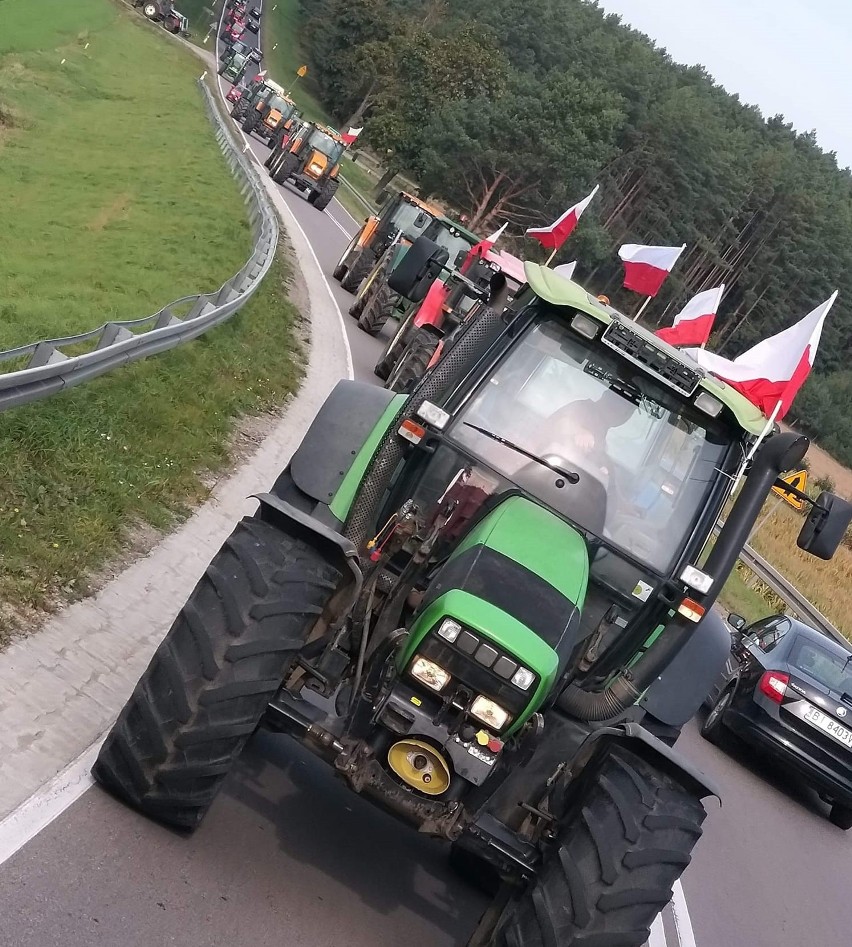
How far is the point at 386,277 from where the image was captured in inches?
832

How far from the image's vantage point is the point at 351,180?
67.5 meters

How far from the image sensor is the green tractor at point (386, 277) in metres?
22.6

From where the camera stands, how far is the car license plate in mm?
12750

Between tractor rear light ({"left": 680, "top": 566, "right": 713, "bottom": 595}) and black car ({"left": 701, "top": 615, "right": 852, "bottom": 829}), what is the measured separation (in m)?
7.28

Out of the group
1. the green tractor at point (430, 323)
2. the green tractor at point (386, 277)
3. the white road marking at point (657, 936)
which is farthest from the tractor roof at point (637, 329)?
the green tractor at point (386, 277)

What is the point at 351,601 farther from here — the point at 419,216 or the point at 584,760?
the point at 419,216

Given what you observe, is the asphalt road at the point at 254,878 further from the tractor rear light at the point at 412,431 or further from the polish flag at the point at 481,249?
the polish flag at the point at 481,249

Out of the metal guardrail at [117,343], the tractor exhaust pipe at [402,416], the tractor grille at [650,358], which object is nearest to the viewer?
the tractor grille at [650,358]

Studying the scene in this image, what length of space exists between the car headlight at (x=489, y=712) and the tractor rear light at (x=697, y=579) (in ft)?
4.71

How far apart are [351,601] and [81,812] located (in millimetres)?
1453

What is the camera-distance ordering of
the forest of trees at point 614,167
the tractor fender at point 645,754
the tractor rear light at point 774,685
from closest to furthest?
the tractor fender at point 645,754, the tractor rear light at point 774,685, the forest of trees at point 614,167

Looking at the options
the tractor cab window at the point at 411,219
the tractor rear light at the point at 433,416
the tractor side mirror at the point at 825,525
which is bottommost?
the tractor cab window at the point at 411,219

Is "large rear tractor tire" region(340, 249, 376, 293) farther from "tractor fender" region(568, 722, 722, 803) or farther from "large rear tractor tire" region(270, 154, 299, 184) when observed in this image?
"tractor fender" region(568, 722, 722, 803)

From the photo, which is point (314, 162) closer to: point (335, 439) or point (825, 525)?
point (335, 439)
